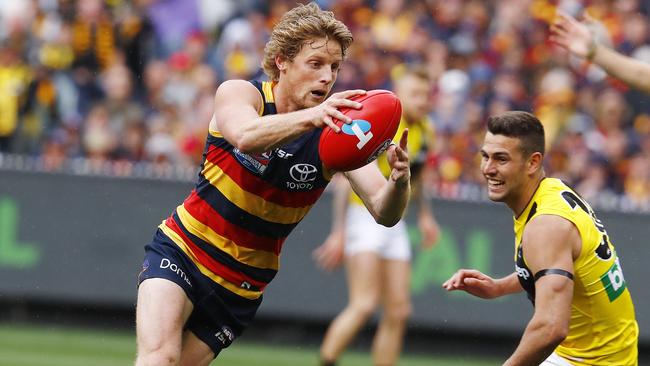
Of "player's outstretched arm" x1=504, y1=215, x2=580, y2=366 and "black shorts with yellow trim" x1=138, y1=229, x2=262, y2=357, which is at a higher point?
"player's outstretched arm" x1=504, y1=215, x2=580, y2=366

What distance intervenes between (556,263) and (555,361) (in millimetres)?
651

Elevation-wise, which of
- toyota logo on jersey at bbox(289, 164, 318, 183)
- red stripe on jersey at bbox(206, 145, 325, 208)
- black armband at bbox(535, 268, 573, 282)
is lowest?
black armband at bbox(535, 268, 573, 282)

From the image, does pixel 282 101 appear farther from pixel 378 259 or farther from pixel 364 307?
pixel 378 259

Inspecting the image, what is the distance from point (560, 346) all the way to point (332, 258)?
3.81 m

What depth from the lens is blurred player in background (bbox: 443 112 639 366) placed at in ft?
17.4

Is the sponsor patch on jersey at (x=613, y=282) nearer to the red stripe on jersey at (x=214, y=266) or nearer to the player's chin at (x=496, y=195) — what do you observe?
the player's chin at (x=496, y=195)

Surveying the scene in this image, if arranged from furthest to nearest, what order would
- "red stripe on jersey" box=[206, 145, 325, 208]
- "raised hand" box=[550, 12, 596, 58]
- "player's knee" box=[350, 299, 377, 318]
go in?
"player's knee" box=[350, 299, 377, 318] → "raised hand" box=[550, 12, 596, 58] → "red stripe on jersey" box=[206, 145, 325, 208]

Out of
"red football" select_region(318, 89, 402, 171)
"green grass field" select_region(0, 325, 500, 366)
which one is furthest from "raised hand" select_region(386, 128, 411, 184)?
"green grass field" select_region(0, 325, 500, 366)

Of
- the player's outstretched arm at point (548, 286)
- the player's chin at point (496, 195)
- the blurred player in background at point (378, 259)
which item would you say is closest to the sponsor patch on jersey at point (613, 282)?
the player's outstretched arm at point (548, 286)

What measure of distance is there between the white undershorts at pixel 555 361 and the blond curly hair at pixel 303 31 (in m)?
1.73

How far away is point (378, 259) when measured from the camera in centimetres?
954

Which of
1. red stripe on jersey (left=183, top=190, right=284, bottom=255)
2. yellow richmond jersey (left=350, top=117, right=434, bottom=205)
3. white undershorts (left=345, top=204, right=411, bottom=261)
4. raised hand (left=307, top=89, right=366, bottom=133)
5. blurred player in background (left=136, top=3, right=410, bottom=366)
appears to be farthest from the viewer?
yellow richmond jersey (left=350, top=117, right=434, bottom=205)

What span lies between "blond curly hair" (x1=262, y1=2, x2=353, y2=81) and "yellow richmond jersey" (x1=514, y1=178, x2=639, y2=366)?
3.90 ft

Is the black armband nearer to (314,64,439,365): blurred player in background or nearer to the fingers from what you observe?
the fingers
